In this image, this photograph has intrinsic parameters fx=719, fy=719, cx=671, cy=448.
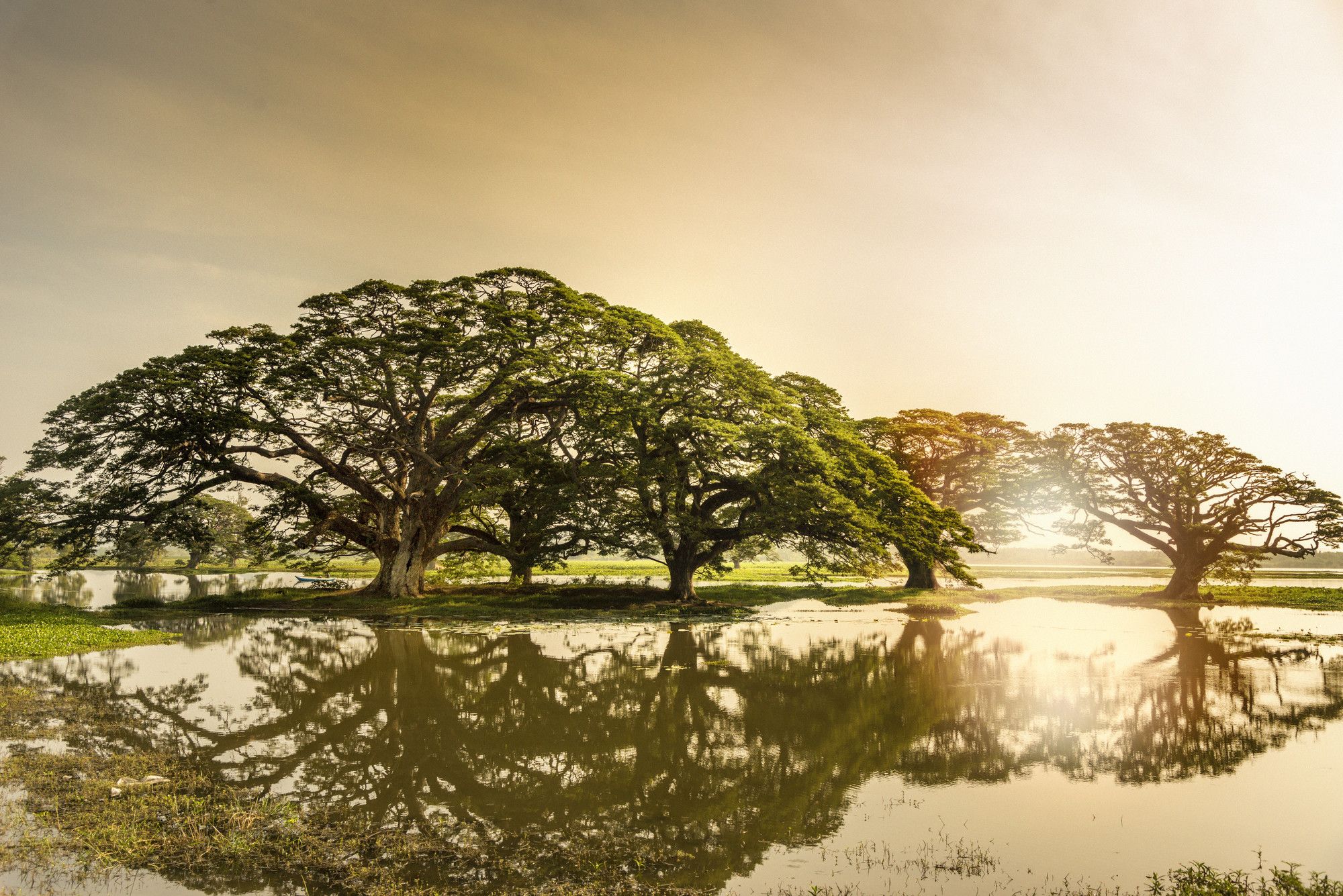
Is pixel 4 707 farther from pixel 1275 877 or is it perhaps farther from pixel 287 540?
pixel 287 540

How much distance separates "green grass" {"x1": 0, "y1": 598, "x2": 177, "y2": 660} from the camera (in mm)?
15422

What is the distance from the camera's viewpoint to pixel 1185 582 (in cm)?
3669

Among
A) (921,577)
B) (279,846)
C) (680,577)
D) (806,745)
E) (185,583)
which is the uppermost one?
(279,846)

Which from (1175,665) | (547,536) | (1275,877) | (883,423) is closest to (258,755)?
(1275,877)

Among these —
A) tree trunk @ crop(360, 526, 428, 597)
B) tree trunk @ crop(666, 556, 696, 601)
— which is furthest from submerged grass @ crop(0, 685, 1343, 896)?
tree trunk @ crop(666, 556, 696, 601)

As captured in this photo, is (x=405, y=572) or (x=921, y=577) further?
(x=921, y=577)

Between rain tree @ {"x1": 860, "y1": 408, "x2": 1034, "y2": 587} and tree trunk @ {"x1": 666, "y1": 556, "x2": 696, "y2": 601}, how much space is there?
524 inches

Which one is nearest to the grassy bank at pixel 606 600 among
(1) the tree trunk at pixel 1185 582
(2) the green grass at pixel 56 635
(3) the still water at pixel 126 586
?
(1) the tree trunk at pixel 1185 582

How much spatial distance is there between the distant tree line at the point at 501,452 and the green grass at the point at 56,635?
747cm

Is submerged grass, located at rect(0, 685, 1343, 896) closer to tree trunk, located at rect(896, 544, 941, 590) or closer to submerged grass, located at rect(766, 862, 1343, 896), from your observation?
submerged grass, located at rect(766, 862, 1343, 896)

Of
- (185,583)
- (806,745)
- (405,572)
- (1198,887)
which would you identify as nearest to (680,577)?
(405,572)

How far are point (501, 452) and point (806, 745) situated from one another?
77.9 feet

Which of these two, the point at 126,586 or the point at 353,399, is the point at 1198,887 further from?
the point at 126,586

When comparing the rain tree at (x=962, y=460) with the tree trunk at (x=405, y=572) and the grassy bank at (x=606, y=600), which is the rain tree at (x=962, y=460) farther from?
the tree trunk at (x=405, y=572)
